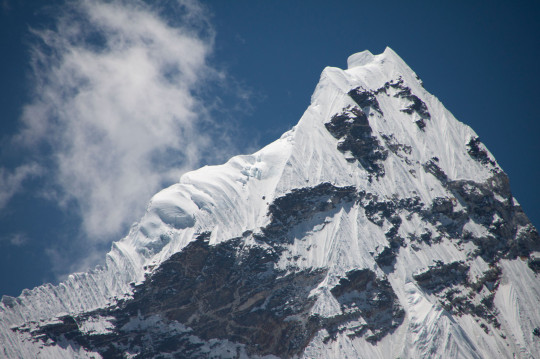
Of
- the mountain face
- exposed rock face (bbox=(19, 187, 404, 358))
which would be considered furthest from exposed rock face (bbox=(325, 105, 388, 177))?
exposed rock face (bbox=(19, 187, 404, 358))

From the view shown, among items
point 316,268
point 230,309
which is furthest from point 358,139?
point 230,309

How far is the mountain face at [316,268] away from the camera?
108500mm

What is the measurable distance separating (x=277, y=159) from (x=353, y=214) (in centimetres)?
2566

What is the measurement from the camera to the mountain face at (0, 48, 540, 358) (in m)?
108

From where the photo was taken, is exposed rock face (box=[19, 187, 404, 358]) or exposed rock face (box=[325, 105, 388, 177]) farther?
exposed rock face (box=[325, 105, 388, 177])

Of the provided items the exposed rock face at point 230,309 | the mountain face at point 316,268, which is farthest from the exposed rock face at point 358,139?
the exposed rock face at point 230,309

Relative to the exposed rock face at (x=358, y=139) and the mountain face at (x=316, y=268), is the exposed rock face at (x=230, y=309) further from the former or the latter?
the exposed rock face at (x=358, y=139)

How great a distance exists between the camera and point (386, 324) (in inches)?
4343

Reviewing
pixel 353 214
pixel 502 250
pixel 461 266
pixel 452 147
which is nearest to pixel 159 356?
pixel 353 214

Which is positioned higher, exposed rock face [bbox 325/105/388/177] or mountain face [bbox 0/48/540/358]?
exposed rock face [bbox 325/105/388/177]

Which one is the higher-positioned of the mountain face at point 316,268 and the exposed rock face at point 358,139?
the exposed rock face at point 358,139

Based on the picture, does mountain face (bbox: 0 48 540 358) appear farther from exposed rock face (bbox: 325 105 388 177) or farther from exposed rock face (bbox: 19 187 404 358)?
exposed rock face (bbox: 325 105 388 177)

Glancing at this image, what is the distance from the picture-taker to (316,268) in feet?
373

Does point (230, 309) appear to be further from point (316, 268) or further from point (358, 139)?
point (358, 139)
